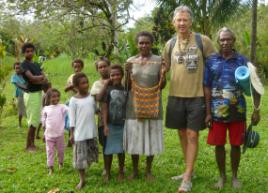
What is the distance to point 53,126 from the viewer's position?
19.2 feet

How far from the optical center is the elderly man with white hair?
4910 mm

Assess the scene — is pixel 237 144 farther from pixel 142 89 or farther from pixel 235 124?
pixel 142 89

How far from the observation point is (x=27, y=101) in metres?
7.09

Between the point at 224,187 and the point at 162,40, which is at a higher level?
the point at 162,40

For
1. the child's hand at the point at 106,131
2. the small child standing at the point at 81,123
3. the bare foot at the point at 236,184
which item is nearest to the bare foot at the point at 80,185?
the small child standing at the point at 81,123

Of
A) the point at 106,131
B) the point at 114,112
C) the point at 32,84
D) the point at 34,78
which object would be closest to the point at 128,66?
the point at 114,112

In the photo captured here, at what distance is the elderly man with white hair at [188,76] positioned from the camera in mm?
4910

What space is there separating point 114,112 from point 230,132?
129 cm

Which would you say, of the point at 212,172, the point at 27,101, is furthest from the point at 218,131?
the point at 27,101

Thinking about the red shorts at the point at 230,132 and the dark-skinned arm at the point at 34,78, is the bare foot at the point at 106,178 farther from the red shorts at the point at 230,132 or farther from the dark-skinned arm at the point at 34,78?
the dark-skinned arm at the point at 34,78

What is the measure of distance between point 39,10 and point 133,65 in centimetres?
1354

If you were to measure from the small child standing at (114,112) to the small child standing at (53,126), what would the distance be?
2.87 ft

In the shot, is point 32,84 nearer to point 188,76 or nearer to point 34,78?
point 34,78

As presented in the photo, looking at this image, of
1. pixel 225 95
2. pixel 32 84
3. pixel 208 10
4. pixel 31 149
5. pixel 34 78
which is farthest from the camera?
pixel 208 10
